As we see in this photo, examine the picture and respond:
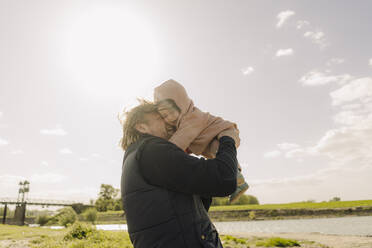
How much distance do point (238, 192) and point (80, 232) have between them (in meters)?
9.88

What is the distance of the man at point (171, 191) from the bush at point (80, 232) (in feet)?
31.1

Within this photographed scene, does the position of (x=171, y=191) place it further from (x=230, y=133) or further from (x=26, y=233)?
(x=26, y=233)

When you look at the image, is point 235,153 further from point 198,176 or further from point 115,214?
point 115,214

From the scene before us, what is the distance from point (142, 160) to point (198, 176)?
1.12 feet

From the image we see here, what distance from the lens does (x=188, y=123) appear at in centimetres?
192

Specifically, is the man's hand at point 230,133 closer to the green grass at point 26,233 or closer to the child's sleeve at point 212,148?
the child's sleeve at point 212,148

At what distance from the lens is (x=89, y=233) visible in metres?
9.90

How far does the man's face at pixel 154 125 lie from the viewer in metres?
1.82

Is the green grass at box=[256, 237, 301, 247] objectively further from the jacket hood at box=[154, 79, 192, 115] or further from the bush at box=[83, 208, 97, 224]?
the bush at box=[83, 208, 97, 224]

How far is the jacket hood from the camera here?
78.0 inches

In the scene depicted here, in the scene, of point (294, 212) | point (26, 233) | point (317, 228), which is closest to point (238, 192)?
point (26, 233)

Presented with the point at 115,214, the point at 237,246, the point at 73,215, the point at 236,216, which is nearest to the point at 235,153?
the point at 237,246

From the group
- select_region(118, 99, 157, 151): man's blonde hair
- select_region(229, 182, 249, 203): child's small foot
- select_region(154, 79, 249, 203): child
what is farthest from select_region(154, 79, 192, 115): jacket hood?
select_region(229, 182, 249, 203): child's small foot

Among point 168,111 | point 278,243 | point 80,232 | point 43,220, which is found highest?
point 168,111
